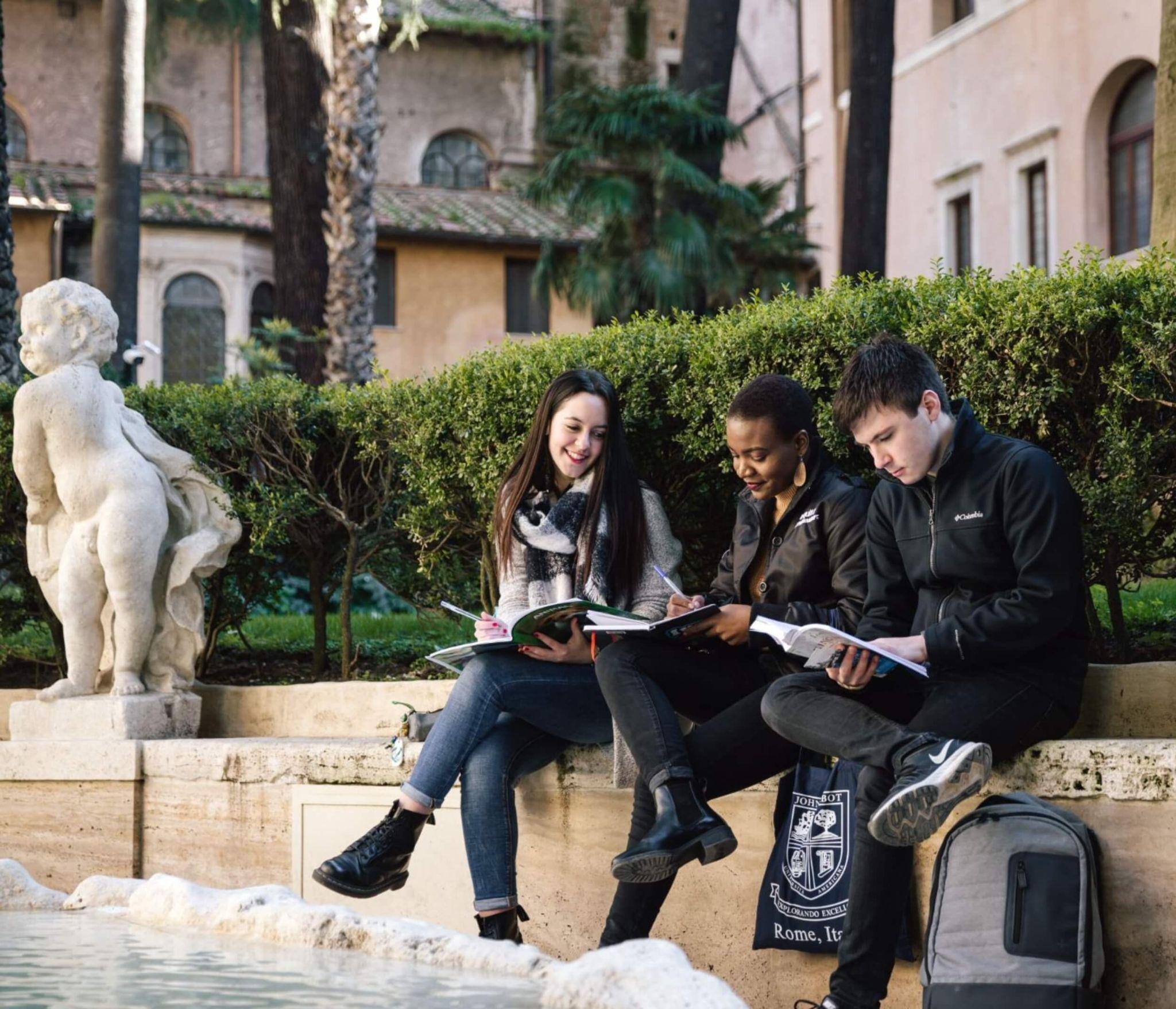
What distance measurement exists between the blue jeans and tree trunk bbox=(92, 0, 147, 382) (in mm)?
10732

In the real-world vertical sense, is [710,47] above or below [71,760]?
above

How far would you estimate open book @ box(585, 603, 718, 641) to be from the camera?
4.53m

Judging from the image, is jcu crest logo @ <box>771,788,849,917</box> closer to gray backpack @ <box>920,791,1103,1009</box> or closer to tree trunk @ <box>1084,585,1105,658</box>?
gray backpack @ <box>920,791,1103,1009</box>

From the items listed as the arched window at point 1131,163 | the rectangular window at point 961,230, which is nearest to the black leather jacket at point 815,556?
the arched window at point 1131,163

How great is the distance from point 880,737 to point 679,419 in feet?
7.90

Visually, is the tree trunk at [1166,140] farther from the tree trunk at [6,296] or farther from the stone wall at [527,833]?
the tree trunk at [6,296]

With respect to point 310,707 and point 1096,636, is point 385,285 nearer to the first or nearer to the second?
point 310,707

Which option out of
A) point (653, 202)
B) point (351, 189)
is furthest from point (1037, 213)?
point (351, 189)

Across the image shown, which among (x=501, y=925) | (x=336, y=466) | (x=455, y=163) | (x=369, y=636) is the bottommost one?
(x=501, y=925)

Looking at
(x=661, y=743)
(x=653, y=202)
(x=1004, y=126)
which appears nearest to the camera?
(x=661, y=743)

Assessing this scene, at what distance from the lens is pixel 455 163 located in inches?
1410

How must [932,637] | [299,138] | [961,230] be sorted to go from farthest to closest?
[961,230]
[299,138]
[932,637]

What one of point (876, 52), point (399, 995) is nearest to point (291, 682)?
point (399, 995)

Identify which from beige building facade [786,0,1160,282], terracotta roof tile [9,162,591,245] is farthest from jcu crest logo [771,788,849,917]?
terracotta roof tile [9,162,591,245]
